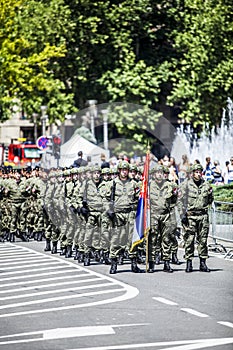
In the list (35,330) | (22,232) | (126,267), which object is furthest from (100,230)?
(35,330)

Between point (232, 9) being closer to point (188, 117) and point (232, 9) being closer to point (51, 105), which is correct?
point (188, 117)

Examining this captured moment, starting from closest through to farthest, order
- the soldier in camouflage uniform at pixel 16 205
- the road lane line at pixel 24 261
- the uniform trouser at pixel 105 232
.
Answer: the uniform trouser at pixel 105 232
the road lane line at pixel 24 261
the soldier in camouflage uniform at pixel 16 205

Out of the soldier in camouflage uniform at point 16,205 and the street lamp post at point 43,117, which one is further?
the street lamp post at point 43,117

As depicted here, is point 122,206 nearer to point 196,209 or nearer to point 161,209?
point 161,209

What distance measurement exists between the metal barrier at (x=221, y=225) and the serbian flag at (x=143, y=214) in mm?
3106

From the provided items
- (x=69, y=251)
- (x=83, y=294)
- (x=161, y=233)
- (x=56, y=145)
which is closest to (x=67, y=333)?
(x=83, y=294)

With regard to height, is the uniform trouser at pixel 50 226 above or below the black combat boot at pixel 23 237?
above

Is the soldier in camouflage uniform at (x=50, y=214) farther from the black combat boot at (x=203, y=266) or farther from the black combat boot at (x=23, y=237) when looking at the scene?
the black combat boot at (x=203, y=266)

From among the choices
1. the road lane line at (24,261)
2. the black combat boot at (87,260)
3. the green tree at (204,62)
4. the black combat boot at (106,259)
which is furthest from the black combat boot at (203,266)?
the green tree at (204,62)

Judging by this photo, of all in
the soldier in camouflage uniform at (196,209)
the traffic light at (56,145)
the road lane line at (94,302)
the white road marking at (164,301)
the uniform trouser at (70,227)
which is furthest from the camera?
the traffic light at (56,145)

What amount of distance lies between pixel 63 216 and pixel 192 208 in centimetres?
488

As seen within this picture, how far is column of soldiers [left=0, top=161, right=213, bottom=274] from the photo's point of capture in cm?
1830

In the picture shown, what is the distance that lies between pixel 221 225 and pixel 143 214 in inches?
160

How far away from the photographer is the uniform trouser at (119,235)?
1802 centimetres
